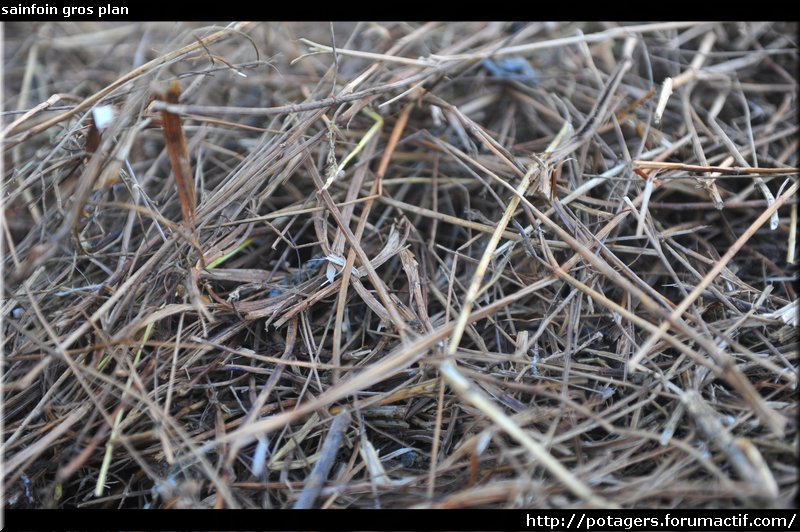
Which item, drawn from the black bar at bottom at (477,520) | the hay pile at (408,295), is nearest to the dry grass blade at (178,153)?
the hay pile at (408,295)

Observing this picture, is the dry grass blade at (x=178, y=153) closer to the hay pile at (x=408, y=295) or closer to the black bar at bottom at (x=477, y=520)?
the hay pile at (x=408, y=295)

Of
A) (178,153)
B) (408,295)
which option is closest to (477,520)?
(408,295)

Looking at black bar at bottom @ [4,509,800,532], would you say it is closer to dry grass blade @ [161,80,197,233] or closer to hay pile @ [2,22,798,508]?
hay pile @ [2,22,798,508]

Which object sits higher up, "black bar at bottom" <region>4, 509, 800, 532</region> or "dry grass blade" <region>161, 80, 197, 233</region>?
"dry grass blade" <region>161, 80, 197, 233</region>

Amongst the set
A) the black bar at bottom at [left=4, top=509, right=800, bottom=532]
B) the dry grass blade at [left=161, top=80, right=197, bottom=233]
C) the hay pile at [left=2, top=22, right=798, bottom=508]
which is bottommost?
the black bar at bottom at [left=4, top=509, right=800, bottom=532]

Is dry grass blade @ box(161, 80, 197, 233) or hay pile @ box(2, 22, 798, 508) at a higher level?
dry grass blade @ box(161, 80, 197, 233)

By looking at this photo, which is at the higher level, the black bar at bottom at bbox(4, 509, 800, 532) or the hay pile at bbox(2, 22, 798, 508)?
the hay pile at bbox(2, 22, 798, 508)

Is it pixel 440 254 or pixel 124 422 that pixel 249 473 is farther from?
pixel 440 254

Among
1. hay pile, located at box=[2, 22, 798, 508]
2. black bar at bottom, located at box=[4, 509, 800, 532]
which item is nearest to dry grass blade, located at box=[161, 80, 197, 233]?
hay pile, located at box=[2, 22, 798, 508]
